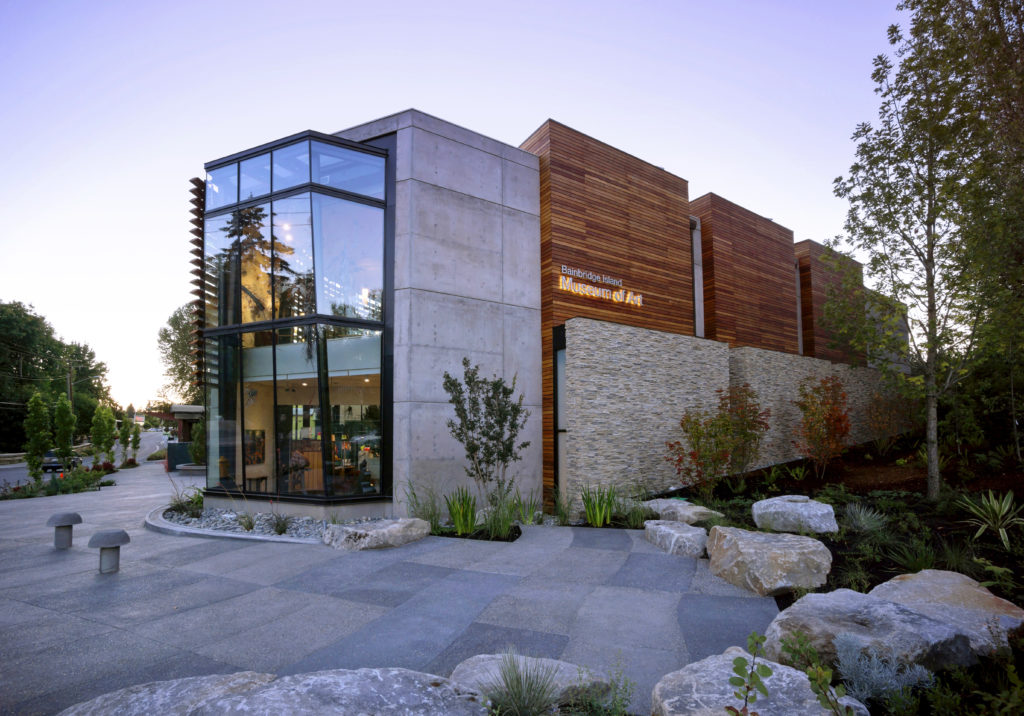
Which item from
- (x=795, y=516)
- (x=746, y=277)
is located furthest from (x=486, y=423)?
(x=746, y=277)

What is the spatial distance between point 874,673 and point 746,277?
589 inches

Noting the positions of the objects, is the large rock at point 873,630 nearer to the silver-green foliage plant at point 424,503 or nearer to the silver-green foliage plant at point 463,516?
the silver-green foliage plant at point 463,516

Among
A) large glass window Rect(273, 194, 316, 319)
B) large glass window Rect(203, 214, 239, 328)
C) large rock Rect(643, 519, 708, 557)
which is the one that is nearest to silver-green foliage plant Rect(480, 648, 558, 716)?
large rock Rect(643, 519, 708, 557)

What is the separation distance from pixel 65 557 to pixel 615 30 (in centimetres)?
1418

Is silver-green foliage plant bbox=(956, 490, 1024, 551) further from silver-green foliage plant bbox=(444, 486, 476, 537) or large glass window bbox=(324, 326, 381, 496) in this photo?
large glass window bbox=(324, 326, 381, 496)

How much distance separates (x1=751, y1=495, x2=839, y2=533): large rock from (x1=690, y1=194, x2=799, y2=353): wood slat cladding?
8427 mm

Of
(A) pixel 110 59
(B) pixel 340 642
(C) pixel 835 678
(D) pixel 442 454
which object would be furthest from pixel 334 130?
(C) pixel 835 678

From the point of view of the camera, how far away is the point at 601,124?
1385 centimetres

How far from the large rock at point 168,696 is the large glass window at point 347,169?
952 cm

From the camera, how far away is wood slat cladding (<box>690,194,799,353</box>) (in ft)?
49.5

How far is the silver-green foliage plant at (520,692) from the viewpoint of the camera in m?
2.82

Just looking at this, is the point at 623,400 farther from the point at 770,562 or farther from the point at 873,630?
the point at 873,630

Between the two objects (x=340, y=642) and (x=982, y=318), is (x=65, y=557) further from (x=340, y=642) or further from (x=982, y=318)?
(x=982, y=318)

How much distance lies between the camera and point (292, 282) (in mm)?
10414
